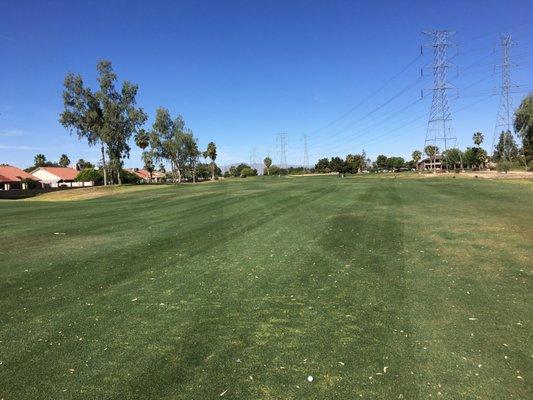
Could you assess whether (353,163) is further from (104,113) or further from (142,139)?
(104,113)

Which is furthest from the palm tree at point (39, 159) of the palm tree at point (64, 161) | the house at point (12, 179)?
the house at point (12, 179)

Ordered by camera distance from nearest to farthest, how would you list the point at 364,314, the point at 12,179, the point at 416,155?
the point at 364,314
the point at 12,179
the point at 416,155

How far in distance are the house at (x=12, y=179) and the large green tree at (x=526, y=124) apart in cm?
10340

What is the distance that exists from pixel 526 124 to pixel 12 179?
10956 cm

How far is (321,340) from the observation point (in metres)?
5.87

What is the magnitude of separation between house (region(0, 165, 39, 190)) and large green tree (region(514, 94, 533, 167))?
103 metres

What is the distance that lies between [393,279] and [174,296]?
4.39 meters

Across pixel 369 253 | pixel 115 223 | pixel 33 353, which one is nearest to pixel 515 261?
pixel 369 253

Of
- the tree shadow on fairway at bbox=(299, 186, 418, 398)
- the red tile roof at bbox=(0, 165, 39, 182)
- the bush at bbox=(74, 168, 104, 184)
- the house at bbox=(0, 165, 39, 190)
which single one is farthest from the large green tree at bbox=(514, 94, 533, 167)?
the red tile roof at bbox=(0, 165, 39, 182)

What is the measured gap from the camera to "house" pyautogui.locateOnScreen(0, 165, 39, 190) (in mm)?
85438

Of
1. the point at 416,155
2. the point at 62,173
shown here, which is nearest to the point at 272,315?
the point at 62,173

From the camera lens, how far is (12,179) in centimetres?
8819

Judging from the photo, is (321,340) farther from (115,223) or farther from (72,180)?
(72,180)

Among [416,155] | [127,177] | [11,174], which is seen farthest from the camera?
[416,155]
